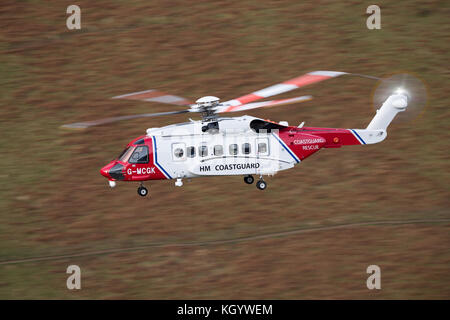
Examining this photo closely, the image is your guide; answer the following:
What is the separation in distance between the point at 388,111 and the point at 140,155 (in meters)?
10.3

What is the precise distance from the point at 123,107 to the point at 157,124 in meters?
3.26

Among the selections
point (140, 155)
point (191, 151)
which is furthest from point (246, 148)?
point (140, 155)

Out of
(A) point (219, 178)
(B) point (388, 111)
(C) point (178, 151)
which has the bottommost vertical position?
(C) point (178, 151)

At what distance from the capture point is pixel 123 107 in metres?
47.0

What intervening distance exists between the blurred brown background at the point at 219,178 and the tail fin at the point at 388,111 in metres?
9.10

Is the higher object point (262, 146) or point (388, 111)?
point (388, 111)

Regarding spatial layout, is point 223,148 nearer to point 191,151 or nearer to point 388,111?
point 191,151

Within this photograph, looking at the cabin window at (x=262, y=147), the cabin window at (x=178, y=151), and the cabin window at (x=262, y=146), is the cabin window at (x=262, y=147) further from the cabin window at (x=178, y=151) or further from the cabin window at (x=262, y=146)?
the cabin window at (x=178, y=151)

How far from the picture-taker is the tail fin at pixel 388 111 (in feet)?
105

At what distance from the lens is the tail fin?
105ft

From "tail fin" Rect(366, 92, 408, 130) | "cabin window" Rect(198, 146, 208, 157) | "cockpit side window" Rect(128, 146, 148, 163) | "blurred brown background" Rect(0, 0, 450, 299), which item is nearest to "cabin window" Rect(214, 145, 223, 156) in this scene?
"cabin window" Rect(198, 146, 208, 157)

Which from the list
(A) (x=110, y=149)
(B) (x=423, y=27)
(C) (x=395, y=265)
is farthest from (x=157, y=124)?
(B) (x=423, y=27)

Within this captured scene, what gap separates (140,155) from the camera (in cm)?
3119

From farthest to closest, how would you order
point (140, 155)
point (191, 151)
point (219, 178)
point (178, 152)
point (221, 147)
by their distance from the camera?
1. point (219, 178)
2. point (140, 155)
3. point (178, 152)
4. point (191, 151)
5. point (221, 147)
